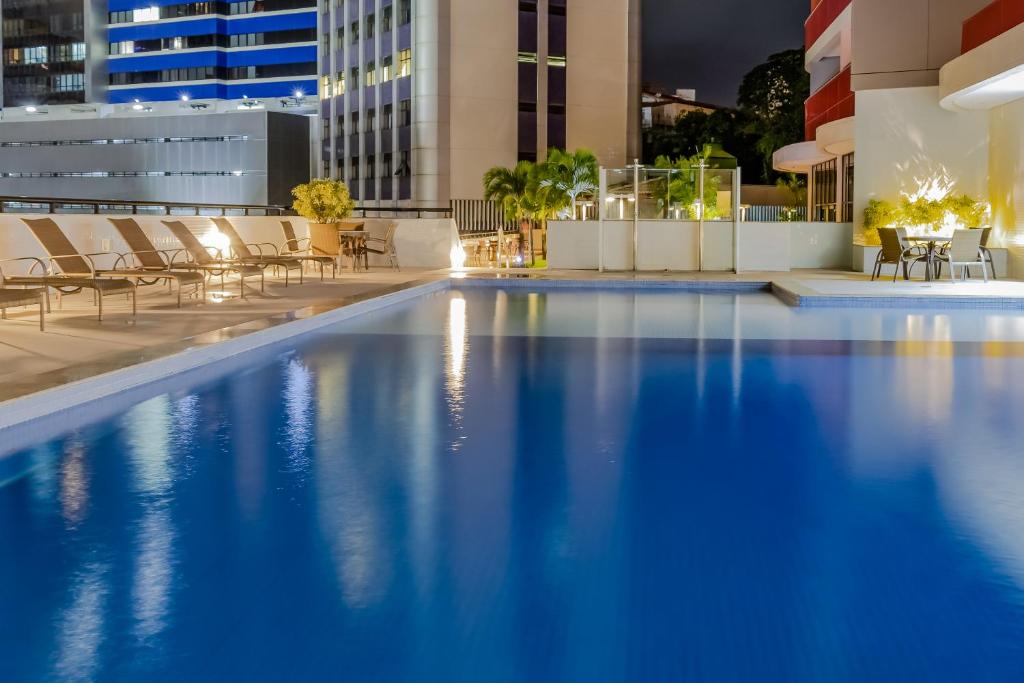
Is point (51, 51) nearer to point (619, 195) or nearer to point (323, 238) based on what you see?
point (323, 238)

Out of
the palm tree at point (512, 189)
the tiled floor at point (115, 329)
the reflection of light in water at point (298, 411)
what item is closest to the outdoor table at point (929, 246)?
the tiled floor at point (115, 329)

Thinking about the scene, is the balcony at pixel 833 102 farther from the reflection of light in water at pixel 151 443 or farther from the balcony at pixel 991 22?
the reflection of light in water at pixel 151 443

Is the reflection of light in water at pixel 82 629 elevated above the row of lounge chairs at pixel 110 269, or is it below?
below

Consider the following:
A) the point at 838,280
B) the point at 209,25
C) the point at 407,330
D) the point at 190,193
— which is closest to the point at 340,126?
the point at 190,193

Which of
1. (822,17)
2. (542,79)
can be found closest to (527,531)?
(822,17)

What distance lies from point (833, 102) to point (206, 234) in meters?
16.7

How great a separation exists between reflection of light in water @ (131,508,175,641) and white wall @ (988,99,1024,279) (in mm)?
17815

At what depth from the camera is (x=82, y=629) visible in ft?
10.7

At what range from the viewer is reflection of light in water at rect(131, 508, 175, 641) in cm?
334

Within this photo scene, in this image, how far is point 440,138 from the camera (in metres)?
46.1

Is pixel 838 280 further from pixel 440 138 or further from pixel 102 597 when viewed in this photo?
pixel 440 138

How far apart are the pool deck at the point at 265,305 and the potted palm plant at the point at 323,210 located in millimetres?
859

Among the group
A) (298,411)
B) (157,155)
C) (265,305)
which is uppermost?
(157,155)

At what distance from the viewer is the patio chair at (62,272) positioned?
1037 cm
